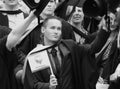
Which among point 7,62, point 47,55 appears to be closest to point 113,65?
point 47,55

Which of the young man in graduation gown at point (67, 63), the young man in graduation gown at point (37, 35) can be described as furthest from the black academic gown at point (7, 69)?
the young man in graduation gown at point (67, 63)

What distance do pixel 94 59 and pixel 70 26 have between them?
4.86ft

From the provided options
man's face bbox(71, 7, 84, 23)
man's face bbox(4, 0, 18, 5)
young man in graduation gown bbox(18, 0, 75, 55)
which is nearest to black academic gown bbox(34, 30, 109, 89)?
young man in graduation gown bbox(18, 0, 75, 55)

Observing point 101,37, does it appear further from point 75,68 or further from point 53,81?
point 53,81

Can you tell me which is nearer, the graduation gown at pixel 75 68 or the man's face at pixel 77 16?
the graduation gown at pixel 75 68

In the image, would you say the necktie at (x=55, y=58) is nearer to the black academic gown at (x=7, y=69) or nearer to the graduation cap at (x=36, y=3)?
the black academic gown at (x=7, y=69)

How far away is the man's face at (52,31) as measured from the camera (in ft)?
28.7

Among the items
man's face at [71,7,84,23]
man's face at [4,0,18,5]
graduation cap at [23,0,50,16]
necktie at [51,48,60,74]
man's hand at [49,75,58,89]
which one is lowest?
man's hand at [49,75,58,89]

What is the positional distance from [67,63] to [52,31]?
1.61 ft

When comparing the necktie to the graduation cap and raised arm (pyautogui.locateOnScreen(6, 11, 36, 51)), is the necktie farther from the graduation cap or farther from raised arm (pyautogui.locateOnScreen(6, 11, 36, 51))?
the graduation cap

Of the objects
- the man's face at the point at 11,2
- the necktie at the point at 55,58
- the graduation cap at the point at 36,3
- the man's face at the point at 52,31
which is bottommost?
the necktie at the point at 55,58

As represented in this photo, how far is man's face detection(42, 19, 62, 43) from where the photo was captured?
28.7 feet

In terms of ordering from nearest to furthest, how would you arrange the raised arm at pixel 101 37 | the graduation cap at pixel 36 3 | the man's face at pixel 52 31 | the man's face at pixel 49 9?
the graduation cap at pixel 36 3, the raised arm at pixel 101 37, the man's face at pixel 52 31, the man's face at pixel 49 9

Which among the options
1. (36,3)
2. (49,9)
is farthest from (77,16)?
(36,3)
